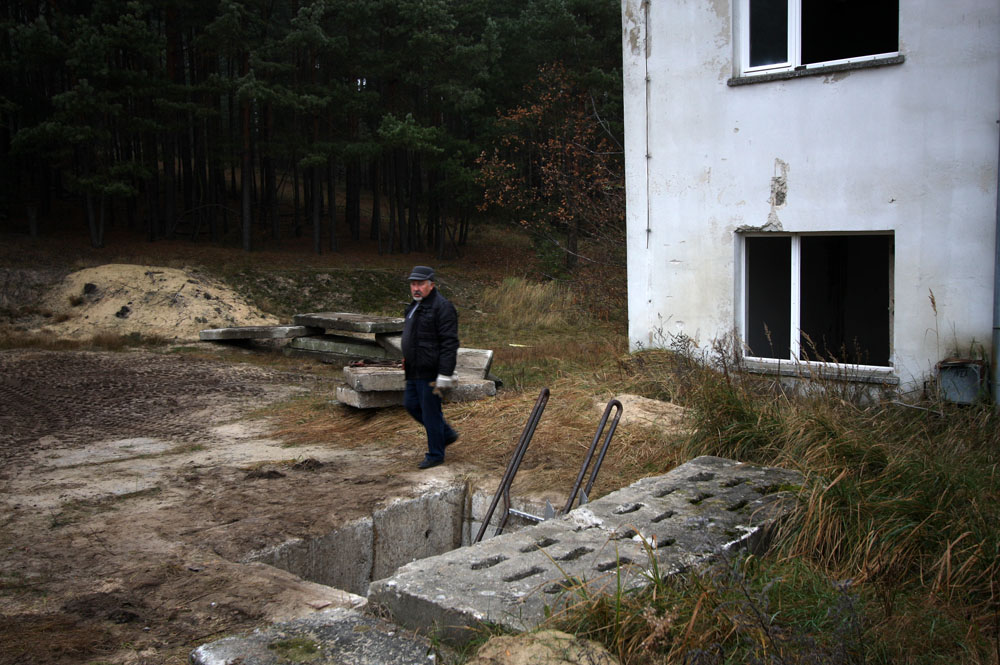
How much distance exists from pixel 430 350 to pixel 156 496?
2592 millimetres

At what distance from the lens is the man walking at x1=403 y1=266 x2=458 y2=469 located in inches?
292

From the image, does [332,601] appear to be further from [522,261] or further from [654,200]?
[522,261]

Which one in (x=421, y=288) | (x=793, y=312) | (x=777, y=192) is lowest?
(x=793, y=312)

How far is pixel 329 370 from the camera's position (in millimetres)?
13492

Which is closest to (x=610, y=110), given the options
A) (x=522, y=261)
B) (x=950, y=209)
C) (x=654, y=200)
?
(x=522, y=261)

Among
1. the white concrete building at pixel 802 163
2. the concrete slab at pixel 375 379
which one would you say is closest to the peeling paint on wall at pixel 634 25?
the white concrete building at pixel 802 163

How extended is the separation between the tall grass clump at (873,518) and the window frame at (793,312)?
0.38 meters

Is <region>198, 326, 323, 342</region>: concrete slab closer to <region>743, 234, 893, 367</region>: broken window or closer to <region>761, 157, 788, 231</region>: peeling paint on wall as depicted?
<region>743, 234, 893, 367</region>: broken window

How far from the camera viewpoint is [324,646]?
3607mm

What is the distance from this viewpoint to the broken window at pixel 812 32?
812 centimetres

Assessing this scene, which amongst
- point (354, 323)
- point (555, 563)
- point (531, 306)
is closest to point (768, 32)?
point (555, 563)

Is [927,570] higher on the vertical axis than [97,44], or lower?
lower

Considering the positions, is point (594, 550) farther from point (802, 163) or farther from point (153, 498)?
point (802, 163)

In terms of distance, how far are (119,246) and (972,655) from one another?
23.9m
